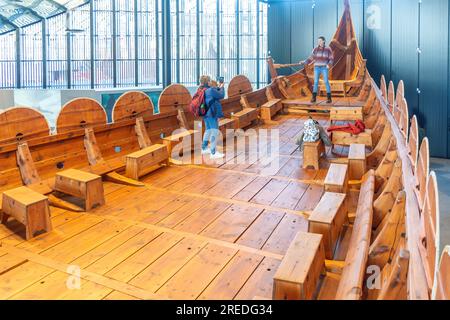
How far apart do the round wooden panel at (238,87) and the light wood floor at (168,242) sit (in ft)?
11.0

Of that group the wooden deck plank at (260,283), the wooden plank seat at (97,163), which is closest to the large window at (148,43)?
the wooden plank seat at (97,163)

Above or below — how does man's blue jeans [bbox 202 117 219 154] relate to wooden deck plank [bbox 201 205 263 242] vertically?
above

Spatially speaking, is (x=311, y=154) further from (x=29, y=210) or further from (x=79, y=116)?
(x=29, y=210)

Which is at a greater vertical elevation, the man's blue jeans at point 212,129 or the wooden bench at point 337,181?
the man's blue jeans at point 212,129

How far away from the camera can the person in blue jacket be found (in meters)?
5.44

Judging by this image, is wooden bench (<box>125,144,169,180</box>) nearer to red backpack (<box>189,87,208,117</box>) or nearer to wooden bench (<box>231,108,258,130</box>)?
red backpack (<box>189,87,208,117</box>)

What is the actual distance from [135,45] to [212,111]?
15003 millimetres

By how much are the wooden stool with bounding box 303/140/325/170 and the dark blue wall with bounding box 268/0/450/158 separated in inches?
385

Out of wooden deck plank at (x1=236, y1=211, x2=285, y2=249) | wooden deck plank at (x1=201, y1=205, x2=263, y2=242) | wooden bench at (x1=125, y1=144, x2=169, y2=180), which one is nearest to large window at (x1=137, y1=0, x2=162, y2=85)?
wooden bench at (x1=125, y1=144, x2=169, y2=180)

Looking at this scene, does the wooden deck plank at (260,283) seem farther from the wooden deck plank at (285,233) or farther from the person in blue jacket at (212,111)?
the person in blue jacket at (212,111)

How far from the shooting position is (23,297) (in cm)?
253

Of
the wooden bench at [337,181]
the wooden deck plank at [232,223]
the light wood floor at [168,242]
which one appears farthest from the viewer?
the wooden bench at [337,181]

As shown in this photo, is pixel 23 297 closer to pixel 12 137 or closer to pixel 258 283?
pixel 258 283

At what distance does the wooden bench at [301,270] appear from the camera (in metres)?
2.21
